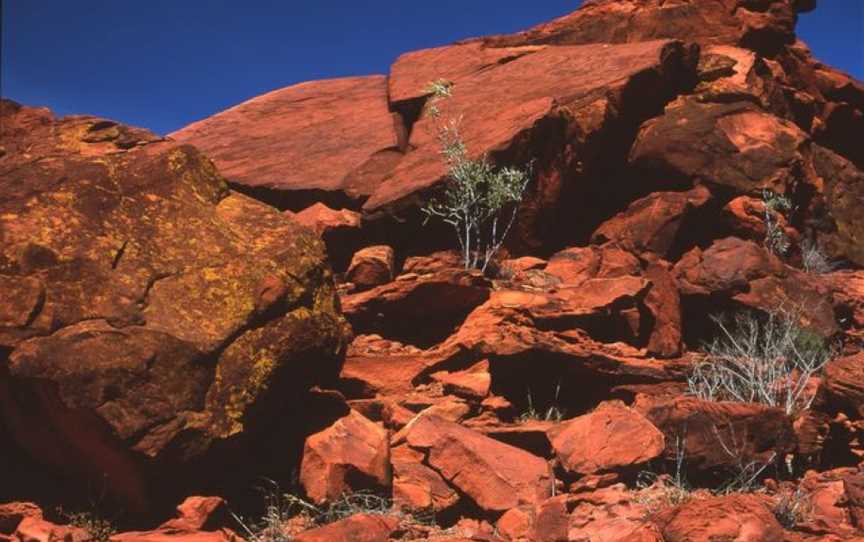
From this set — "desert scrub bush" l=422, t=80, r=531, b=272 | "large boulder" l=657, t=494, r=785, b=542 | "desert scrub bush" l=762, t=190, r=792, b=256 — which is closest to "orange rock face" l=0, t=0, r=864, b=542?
"large boulder" l=657, t=494, r=785, b=542

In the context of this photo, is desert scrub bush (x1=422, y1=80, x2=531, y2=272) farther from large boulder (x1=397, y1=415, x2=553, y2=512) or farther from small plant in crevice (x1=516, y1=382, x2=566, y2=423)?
large boulder (x1=397, y1=415, x2=553, y2=512)

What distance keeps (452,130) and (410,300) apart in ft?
12.0

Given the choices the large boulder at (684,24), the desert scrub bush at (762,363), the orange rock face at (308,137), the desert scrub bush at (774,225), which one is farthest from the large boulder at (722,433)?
the large boulder at (684,24)

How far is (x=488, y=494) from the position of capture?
713cm

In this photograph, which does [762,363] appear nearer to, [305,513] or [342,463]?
[342,463]

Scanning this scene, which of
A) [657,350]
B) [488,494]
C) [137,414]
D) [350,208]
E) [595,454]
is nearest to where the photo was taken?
[137,414]

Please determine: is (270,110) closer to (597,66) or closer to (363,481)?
(597,66)

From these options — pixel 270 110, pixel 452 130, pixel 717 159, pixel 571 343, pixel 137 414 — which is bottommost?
pixel 571 343

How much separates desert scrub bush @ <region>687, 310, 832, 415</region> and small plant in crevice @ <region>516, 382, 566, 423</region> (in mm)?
1493

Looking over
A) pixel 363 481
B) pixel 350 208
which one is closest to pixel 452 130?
pixel 350 208

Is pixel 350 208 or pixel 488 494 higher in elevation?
pixel 350 208

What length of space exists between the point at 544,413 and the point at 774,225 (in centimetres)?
532

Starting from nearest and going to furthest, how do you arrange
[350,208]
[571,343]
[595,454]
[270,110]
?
[595,454] → [571,343] → [350,208] → [270,110]

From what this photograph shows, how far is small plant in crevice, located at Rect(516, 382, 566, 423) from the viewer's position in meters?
9.39
